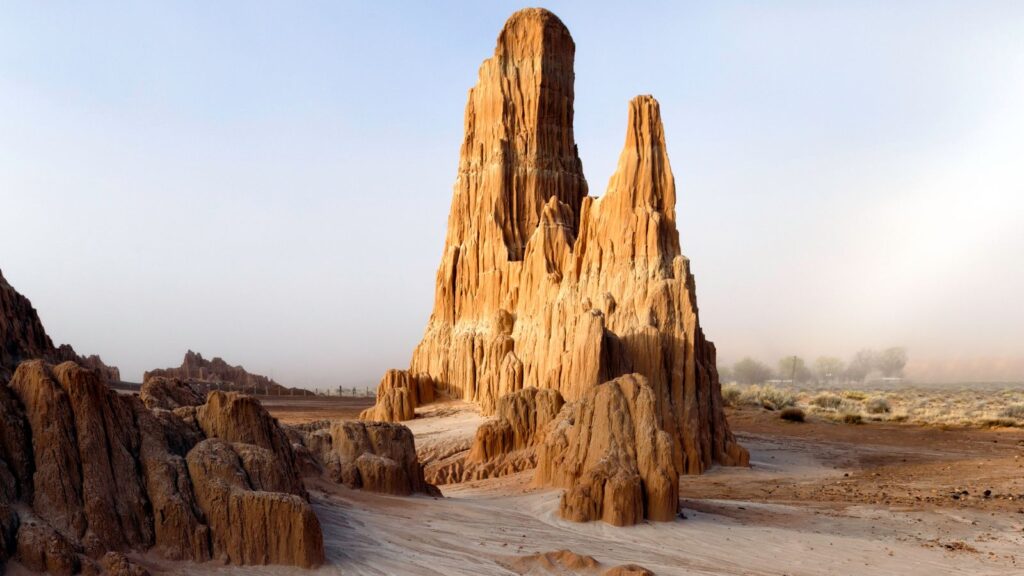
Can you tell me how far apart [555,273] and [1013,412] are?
100.0 feet

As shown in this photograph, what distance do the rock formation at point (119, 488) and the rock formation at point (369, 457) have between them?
335 centimetres

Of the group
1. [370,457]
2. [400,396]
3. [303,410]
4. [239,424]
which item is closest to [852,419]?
[400,396]

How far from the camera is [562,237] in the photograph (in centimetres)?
3616

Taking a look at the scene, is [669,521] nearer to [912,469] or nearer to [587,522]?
[587,522]

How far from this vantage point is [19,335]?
1158 centimetres

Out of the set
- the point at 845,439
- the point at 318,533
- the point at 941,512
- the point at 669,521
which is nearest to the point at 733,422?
the point at 845,439

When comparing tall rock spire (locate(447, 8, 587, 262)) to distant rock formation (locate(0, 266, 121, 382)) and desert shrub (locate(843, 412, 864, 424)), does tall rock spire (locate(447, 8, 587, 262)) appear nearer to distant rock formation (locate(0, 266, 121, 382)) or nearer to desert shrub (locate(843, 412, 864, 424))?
desert shrub (locate(843, 412, 864, 424))

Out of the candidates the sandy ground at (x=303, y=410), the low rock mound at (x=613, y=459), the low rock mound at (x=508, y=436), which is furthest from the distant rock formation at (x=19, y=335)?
the sandy ground at (x=303, y=410)

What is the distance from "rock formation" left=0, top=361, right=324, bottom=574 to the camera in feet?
28.2

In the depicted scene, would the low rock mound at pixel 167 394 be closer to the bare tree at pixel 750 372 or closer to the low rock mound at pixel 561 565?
the low rock mound at pixel 561 565

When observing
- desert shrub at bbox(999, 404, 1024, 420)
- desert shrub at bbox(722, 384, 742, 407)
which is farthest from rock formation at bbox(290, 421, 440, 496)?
desert shrub at bbox(999, 404, 1024, 420)

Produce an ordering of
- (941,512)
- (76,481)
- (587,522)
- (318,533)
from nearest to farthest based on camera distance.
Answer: (76,481)
(318,533)
(587,522)
(941,512)

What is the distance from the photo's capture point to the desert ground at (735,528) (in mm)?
10879

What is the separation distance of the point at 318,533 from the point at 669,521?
22.1ft
